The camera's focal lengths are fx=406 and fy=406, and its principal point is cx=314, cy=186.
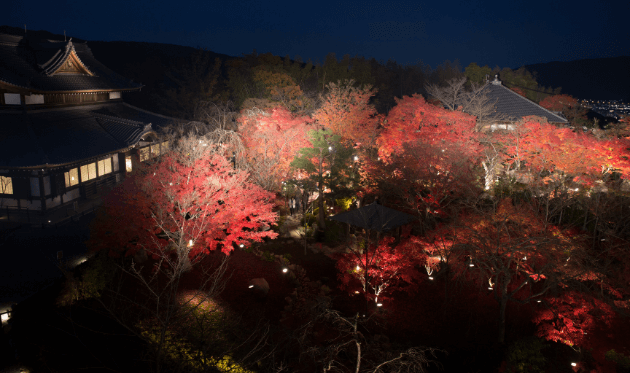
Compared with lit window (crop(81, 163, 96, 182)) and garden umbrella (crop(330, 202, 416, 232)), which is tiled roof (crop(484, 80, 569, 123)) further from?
lit window (crop(81, 163, 96, 182))

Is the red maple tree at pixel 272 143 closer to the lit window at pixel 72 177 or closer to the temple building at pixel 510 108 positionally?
the lit window at pixel 72 177

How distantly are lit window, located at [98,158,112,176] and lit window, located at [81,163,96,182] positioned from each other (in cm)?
62

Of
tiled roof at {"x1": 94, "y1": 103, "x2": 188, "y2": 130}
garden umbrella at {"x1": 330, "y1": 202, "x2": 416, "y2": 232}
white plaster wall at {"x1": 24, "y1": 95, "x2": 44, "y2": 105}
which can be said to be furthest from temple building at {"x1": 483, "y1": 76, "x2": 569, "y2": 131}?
white plaster wall at {"x1": 24, "y1": 95, "x2": 44, "y2": 105}

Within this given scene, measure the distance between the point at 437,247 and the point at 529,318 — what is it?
424 centimetres

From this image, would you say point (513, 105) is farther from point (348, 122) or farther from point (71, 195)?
point (71, 195)

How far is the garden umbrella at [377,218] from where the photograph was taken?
17531 millimetres

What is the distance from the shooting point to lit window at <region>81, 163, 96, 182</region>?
26031mm

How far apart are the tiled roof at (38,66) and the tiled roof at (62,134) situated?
1630mm

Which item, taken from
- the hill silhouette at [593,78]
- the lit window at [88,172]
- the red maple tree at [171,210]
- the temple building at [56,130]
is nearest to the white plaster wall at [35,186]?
the temple building at [56,130]

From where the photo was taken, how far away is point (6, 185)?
22.7 meters

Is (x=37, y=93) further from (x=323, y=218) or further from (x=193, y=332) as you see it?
(x=193, y=332)

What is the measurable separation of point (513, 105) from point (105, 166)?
31.9 metres

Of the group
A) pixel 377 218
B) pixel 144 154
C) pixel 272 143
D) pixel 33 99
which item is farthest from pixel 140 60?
pixel 377 218

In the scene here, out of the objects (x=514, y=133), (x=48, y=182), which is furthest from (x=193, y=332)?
(x=514, y=133)
